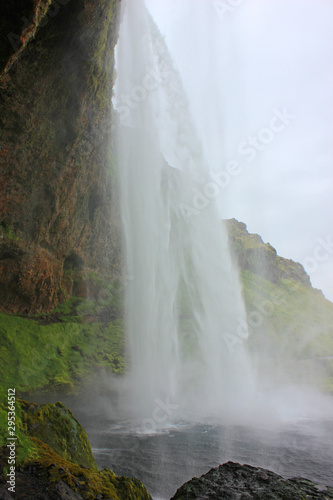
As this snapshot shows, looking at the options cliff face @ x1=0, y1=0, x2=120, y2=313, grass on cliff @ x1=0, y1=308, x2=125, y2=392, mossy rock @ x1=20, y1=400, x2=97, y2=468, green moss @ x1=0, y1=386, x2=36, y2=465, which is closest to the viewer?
green moss @ x1=0, y1=386, x2=36, y2=465

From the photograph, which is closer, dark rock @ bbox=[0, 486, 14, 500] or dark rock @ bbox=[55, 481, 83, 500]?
dark rock @ bbox=[0, 486, 14, 500]

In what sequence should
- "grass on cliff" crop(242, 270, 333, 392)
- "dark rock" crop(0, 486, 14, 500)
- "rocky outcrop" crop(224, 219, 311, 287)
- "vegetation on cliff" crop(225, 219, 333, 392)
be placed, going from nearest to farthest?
"dark rock" crop(0, 486, 14, 500), "vegetation on cliff" crop(225, 219, 333, 392), "grass on cliff" crop(242, 270, 333, 392), "rocky outcrop" crop(224, 219, 311, 287)

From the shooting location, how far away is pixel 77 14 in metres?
16.0

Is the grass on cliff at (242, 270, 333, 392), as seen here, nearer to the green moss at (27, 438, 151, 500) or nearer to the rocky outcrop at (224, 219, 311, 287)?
the rocky outcrop at (224, 219, 311, 287)

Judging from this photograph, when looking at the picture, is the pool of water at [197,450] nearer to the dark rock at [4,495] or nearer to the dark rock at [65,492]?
the dark rock at [65,492]

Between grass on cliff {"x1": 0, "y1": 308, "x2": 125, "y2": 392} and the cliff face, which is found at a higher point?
the cliff face

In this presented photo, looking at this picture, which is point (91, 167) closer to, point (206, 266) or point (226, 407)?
point (206, 266)

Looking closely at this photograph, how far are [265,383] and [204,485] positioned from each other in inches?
1003

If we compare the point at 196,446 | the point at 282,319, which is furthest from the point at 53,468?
the point at 282,319

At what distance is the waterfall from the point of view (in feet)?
88.5

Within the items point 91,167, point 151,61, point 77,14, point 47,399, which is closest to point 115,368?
point 47,399

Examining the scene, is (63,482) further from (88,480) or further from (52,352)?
(52,352)

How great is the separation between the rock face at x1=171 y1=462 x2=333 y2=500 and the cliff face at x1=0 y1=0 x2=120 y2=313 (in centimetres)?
1216

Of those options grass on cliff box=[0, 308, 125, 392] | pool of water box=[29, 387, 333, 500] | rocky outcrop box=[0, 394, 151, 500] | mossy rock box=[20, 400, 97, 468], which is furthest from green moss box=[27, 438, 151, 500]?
grass on cliff box=[0, 308, 125, 392]
